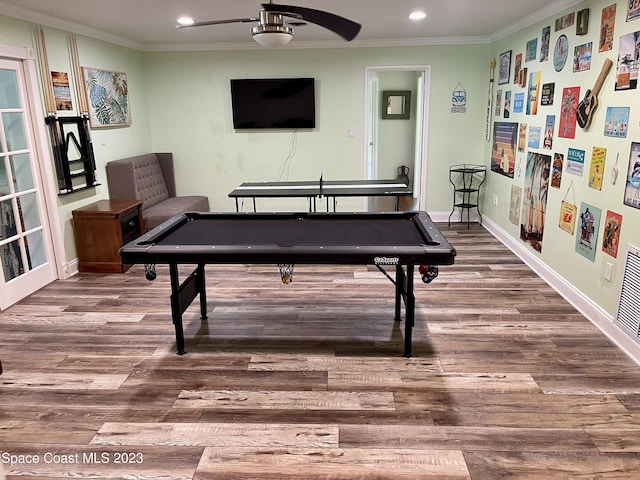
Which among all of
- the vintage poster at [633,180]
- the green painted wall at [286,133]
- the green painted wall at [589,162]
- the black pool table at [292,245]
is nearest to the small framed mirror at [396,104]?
the green painted wall at [286,133]

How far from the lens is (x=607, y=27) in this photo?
10.5ft

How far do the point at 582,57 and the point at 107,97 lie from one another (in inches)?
184

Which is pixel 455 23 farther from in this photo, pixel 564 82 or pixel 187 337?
pixel 187 337

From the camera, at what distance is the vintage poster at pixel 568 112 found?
3650 millimetres

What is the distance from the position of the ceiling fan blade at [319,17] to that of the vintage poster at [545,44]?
253cm

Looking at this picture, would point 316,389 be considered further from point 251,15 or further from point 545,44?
point 545,44

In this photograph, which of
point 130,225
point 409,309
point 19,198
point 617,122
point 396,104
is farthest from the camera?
point 396,104

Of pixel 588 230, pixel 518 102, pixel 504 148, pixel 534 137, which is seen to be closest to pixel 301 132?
pixel 504 148

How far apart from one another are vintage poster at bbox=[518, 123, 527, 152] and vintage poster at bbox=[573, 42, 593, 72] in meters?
1.09

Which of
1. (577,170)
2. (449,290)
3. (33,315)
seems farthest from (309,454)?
(577,170)

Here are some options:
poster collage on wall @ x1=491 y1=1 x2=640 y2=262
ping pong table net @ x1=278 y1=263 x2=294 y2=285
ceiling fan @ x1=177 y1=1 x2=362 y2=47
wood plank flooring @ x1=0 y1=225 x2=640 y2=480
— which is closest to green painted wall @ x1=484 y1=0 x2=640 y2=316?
poster collage on wall @ x1=491 y1=1 x2=640 y2=262

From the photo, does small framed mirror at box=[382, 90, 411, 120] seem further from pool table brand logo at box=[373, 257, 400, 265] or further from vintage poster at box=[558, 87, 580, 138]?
pool table brand logo at box=[373, 257, 400, 265]

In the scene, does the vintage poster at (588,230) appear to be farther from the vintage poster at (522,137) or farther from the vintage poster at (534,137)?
the vintage poster at (522,137)

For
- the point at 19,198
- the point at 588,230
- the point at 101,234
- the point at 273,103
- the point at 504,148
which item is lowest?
the point at 101,234
